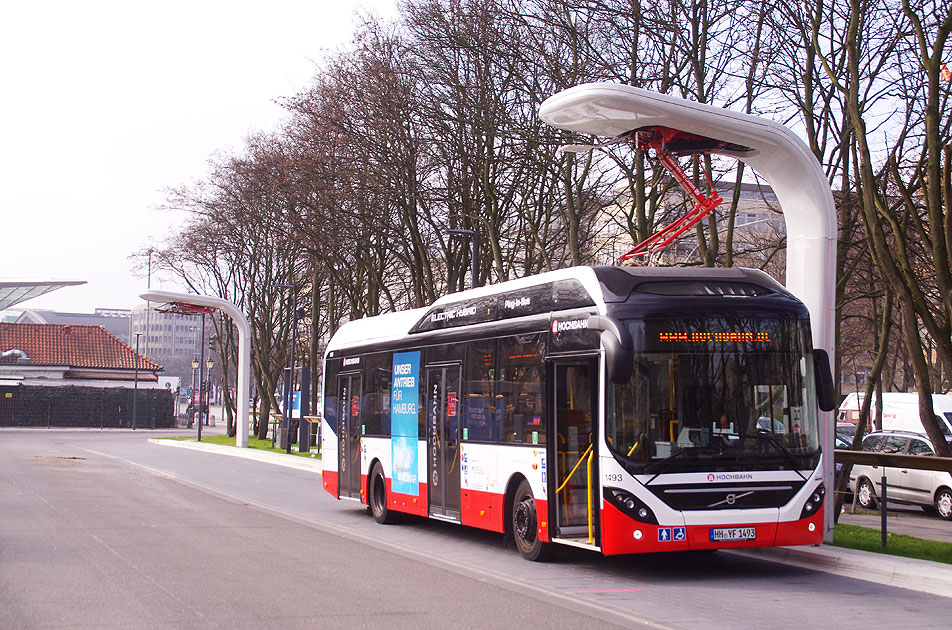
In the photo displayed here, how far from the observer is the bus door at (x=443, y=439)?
15047 millimetres

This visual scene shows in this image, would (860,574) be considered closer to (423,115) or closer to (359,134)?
(423,115)

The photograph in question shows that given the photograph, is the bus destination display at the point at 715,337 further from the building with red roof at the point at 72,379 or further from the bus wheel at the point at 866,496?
the building with red roof at the point at 72,379

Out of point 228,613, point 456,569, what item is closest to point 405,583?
point 456,569

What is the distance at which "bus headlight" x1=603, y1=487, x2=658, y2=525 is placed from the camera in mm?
11055

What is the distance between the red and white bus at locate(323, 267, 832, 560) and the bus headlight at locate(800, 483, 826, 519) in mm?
17

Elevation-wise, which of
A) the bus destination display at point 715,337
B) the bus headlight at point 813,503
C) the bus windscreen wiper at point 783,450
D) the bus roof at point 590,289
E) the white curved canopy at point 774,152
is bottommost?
the bus headlight at point 813,503

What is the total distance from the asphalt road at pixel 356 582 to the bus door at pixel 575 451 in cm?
60

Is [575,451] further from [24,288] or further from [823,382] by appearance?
[24,288]

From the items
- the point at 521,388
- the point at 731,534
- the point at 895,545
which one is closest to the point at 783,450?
the point at 731,534

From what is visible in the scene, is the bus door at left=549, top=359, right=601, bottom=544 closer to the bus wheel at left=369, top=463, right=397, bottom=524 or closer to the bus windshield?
the bus windshield

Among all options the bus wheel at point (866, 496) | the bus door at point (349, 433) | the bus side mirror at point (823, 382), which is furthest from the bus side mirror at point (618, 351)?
the bus wheel at point (866, 496)

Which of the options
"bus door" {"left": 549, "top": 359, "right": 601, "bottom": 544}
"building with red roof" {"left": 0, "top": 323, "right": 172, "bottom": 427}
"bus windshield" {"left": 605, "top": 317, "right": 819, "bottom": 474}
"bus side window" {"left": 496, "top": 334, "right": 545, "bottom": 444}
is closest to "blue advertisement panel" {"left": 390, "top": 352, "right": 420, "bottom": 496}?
"bus side window" {"left": 496, "top": 334, "right": 545, "bottom": 444}

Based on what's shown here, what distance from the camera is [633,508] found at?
1107 cm

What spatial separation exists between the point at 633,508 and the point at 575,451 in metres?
1.17
